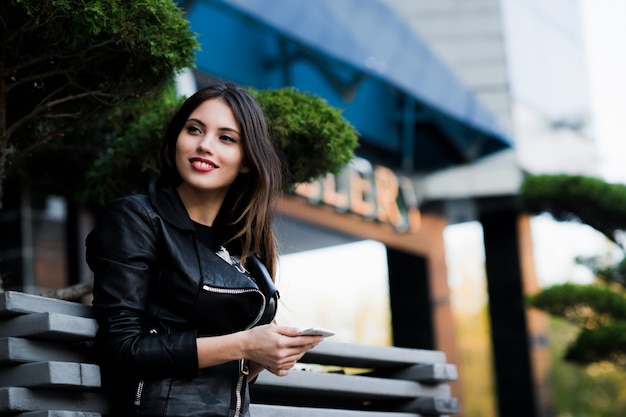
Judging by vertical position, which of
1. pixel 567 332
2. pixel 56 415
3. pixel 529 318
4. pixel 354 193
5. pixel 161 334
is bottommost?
pixel 56 415

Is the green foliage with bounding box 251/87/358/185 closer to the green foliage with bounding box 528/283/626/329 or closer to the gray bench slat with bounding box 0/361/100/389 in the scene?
the gray bench slat with bounding box 0/361/100/389

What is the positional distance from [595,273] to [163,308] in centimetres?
874

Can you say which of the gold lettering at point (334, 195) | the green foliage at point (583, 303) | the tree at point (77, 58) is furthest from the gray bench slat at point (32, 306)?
the gold lettering at point (334, 195)

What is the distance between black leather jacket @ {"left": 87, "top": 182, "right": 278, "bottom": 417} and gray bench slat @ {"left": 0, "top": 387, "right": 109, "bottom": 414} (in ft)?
0.15

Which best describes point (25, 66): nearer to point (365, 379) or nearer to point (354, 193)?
point (365, 379)

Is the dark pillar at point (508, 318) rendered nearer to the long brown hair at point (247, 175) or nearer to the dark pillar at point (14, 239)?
the dark pillar at point (14, 239)

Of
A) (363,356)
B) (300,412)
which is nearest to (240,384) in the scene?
(300,412)

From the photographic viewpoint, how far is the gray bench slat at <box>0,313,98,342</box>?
277 centimetres

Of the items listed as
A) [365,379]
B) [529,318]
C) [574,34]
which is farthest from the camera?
[574,34]

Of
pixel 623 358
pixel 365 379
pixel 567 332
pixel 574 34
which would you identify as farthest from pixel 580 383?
pixel 365 379

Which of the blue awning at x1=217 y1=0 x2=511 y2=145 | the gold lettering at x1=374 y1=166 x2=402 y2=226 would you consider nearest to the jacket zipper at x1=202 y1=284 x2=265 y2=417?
the blue awning at x1=217 y1=0 x2=511 y2=145

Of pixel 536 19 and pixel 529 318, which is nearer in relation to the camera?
pixel 529 318

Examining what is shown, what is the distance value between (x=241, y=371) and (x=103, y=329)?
0.38m

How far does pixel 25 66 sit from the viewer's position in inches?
147
